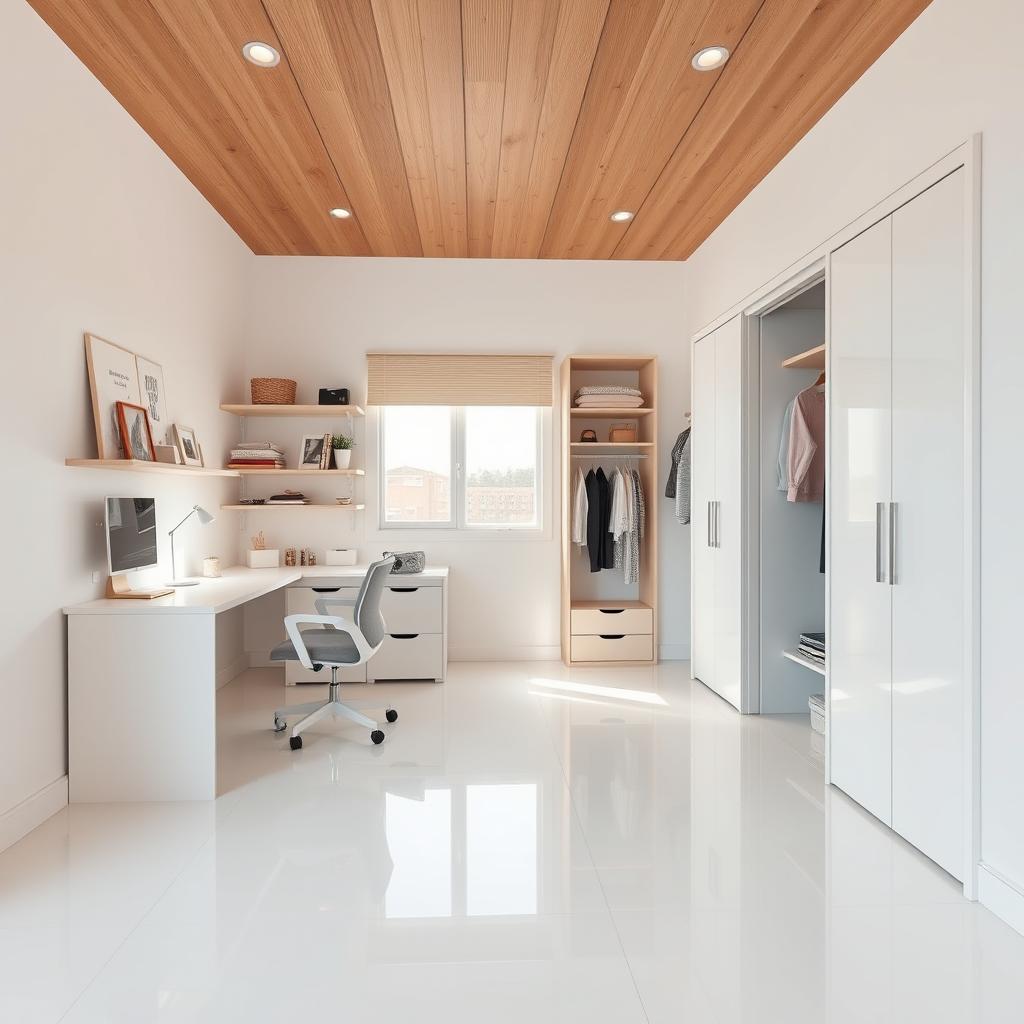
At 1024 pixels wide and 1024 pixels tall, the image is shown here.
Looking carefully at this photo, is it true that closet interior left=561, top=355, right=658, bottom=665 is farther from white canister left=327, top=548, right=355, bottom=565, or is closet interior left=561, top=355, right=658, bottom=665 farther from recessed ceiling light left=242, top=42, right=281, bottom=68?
recessed ceiling light left=242, top=42, right=281, bottom=68

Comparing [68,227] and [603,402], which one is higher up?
[68,227]

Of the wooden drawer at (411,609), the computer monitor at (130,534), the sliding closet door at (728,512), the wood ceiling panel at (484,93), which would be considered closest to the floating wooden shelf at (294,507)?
the wooden drawer at (411,609)

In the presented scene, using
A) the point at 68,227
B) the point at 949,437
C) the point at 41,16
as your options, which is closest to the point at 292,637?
the point at 68,227

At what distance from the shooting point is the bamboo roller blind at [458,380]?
203 inches

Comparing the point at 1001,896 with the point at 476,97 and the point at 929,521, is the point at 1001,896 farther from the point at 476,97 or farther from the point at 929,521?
the point at 476,97

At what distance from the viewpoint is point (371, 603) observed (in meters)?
3.57

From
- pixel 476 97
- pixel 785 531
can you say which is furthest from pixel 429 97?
pixel 785 531

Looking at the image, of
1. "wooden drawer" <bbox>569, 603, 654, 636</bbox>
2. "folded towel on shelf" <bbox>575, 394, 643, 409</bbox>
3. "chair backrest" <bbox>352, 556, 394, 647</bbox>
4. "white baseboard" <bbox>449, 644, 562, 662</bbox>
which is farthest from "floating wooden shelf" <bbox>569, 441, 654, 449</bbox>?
"chair backrest" <bbox>352, 556, 394, 647</bbox>

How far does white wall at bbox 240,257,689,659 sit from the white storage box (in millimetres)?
346

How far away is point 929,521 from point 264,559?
12.5ft

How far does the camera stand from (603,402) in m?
4.99

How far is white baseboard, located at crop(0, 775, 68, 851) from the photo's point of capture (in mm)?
2422

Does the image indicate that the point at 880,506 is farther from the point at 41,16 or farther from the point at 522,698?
the point at 41,16

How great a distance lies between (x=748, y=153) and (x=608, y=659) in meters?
3.18
